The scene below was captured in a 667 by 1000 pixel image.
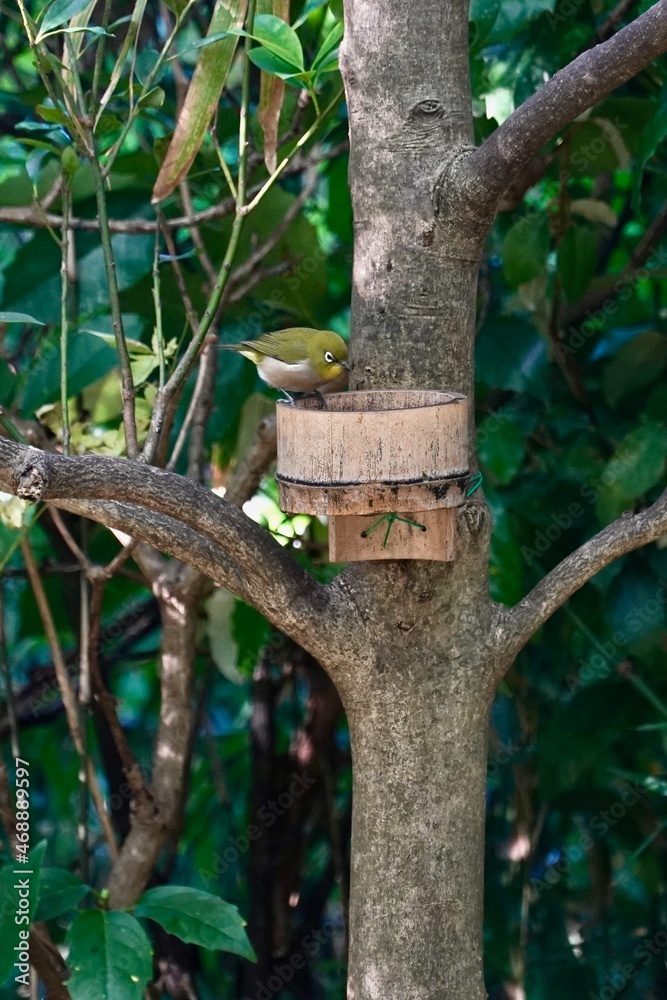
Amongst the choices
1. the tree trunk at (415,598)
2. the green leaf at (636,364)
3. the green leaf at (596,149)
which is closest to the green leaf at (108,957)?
the tree trunk at (415,598)

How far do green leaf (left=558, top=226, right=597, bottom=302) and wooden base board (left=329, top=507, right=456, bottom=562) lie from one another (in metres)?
0.73

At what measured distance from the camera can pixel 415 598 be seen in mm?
972

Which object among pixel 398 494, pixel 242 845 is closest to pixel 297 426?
pixel 398 494

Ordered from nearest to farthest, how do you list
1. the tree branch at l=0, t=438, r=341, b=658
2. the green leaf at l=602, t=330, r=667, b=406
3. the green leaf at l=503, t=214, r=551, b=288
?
the tree branch at l=0, t=438, r=341, b=658 → the green leaf at l=503, t=214, r=551, b=288 → the green leaf at l=602, t=330, r=667, b=406

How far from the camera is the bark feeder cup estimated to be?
87 centimetres

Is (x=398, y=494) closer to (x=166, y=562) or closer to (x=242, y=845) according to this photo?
(x=166, y=562)

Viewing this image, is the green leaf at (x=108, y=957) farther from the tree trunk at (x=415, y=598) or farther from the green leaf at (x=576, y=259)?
the green leaf at (x=576, y=259)

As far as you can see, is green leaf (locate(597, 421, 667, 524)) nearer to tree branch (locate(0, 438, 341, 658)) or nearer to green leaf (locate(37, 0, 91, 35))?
tree branch (locate(0, 438, 341, 658))

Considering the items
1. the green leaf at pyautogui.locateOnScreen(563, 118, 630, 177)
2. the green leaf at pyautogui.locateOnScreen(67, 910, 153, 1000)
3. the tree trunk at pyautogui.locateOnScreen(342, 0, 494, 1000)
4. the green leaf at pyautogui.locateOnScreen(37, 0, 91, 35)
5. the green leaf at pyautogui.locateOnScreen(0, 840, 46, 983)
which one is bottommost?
the green leaf at pyautogui.locateOnScreen(67, 910, 153, 1000)

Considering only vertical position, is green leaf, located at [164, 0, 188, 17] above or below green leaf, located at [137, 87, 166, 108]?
above

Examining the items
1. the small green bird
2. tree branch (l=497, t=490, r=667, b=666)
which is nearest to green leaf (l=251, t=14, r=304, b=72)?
the small green bird

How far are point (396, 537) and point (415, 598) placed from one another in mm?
64

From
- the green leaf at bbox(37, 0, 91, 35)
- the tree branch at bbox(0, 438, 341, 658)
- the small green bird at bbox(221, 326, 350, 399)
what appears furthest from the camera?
the small green bird at bbox(221, 326, 350, 399)

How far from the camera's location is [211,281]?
4.85 feet
